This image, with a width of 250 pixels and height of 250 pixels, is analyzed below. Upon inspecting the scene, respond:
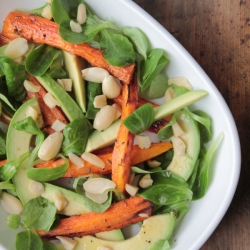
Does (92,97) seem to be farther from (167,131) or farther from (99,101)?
(167,131)

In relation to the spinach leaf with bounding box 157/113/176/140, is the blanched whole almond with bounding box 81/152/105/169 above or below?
below

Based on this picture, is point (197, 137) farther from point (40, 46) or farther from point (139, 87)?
point (40, 46)

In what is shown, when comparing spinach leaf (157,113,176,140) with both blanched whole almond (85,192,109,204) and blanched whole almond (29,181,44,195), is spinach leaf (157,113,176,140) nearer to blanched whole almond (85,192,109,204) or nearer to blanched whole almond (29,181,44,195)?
blanched whole almond (85,192,109,204)

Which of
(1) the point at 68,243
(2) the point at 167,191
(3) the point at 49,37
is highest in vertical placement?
(3) the point at 49,37

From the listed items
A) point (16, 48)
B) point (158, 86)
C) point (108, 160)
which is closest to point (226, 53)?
point (158, 86)

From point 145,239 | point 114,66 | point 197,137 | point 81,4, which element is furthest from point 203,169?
point 81,4

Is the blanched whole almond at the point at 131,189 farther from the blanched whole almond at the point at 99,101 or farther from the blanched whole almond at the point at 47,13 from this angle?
the blanched whole almond at the point at 47,13

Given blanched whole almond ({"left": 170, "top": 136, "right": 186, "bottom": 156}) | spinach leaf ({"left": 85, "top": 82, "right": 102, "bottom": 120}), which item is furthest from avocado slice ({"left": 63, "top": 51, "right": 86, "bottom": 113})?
blanched whole almond ({"left": 170, "top": 136, "right": 186, "bottom": 156})
